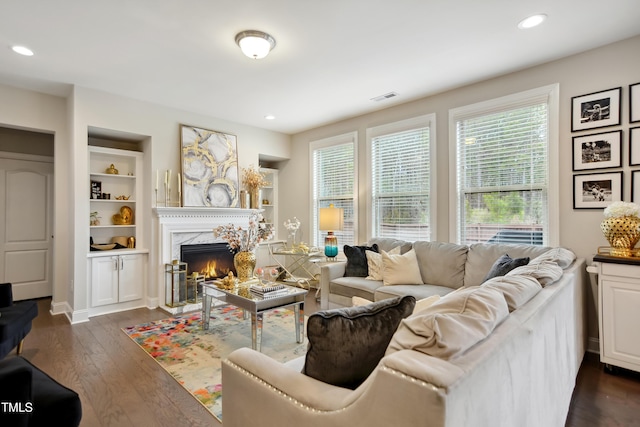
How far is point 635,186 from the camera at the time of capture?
2.72 meters

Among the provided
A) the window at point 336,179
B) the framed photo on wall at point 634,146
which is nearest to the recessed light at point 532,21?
→ the framed photo on wall at point 634,146

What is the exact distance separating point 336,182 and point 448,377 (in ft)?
15.2

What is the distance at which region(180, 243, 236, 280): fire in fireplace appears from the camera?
4664 millimetres

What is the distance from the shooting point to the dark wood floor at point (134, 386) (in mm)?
1980

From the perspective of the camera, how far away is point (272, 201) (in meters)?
6.25

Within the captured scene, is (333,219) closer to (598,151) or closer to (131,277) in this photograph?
(131,277)

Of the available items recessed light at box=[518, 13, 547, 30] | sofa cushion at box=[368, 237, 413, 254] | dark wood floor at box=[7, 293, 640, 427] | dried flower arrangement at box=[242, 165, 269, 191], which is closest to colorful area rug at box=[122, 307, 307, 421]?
dark wood floor at box=[7, 293, 640, 427]

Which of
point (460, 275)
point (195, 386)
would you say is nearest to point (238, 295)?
point (195, 386)

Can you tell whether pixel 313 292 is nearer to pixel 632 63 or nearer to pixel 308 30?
pixel 308 30

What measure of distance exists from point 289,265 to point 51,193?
3890 millimetres

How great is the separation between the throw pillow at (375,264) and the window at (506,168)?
84 centimetres

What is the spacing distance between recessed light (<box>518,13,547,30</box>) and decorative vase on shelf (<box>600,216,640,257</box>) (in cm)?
166

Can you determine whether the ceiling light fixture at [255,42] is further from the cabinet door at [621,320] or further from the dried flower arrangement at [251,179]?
the cabinet door at [621,320]

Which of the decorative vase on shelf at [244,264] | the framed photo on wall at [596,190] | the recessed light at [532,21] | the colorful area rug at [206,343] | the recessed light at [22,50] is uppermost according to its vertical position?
the recessed light at [22,50]
